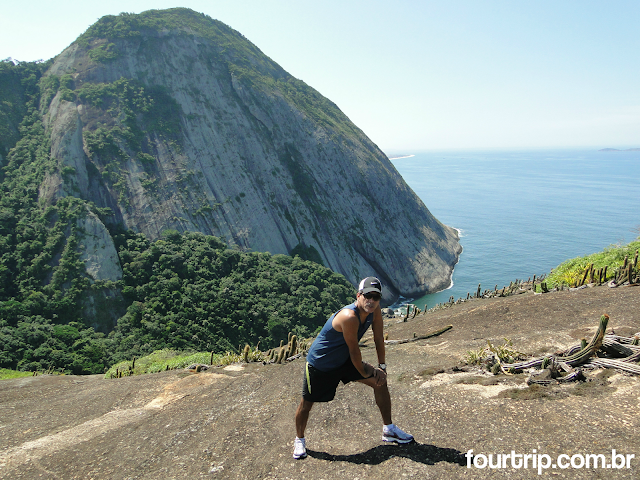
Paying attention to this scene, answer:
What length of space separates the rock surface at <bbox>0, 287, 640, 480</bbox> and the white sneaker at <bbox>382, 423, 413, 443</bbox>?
4.5 inches

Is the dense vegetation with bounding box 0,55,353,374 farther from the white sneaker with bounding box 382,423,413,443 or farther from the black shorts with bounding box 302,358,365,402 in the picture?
the white sneaker with bounding box 382,423,413,443

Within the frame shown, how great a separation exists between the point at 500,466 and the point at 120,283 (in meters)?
39.8

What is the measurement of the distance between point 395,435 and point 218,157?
2191 inches

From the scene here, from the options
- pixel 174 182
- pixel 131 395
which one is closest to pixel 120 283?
pixel 174 182

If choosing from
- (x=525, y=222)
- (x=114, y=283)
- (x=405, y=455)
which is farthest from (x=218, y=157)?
(x=525, y=222)

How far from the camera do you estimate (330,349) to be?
4.96m

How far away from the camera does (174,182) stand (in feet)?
165

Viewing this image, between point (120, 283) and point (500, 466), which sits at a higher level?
point (500, 466)

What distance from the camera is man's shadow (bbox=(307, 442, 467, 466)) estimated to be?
4.86m

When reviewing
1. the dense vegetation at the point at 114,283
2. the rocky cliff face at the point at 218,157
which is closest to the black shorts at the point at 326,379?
the dense vegetation at the point at 114,283

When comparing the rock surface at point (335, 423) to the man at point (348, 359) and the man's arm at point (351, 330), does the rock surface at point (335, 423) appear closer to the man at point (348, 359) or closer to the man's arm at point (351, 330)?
the man at point (348, 359)

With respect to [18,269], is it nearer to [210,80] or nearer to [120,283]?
[120,283]

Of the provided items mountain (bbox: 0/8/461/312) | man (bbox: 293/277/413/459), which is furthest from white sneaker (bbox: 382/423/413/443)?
mountain (bbox: 0/8/461/312)

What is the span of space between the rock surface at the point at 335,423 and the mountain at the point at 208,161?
33110mm
